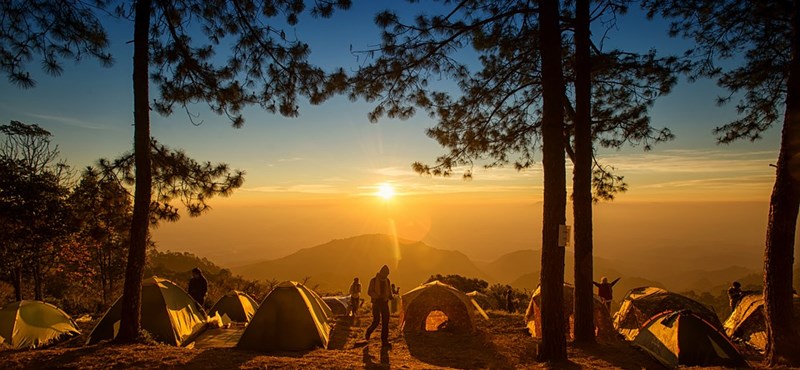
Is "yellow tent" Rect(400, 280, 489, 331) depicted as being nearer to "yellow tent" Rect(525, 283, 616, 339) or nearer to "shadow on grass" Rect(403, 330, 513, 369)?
"shadow on grass" Rect(403, 330, 513, 369)

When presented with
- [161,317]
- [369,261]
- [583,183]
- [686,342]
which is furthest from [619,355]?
[369,261]

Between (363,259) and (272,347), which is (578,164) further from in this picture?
(363,259)

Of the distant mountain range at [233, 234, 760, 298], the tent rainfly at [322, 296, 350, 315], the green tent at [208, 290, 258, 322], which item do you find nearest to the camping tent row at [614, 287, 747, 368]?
the tent rainfly at [322, 296, 350, 315]

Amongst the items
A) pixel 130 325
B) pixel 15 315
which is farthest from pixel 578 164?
pixel 15 315

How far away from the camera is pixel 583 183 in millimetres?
9086

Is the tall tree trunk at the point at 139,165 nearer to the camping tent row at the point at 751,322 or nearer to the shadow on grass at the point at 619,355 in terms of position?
the shadow on grass at the point at 619,355

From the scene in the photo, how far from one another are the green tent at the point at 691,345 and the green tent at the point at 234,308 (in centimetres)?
1109

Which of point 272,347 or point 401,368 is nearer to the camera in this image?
point 401,368

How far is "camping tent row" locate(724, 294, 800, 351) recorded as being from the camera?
10.6 metres

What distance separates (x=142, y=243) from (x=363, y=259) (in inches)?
4806

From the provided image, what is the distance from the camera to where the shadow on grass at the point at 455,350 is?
26.3ft

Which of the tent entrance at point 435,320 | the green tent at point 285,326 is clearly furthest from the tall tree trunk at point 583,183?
the green tent at point 285,326

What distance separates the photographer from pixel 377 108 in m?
9.02

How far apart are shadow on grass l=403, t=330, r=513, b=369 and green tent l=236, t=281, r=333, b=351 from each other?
7.22 ft
